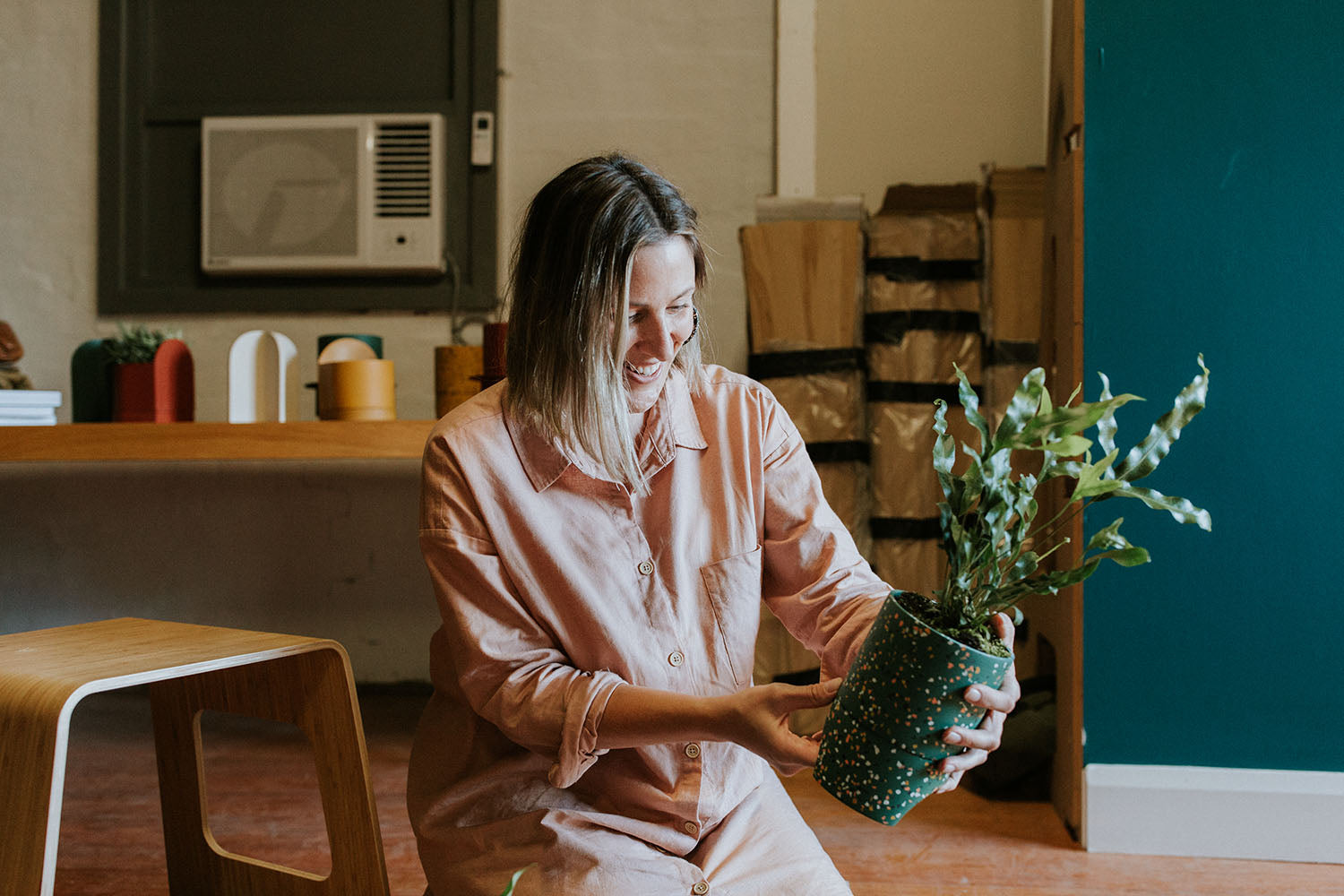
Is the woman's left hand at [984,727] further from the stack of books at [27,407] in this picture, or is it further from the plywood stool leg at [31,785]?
the stack of books at [27,407]

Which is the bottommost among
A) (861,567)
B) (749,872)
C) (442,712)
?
(749,872)

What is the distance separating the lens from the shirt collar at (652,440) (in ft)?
3.39

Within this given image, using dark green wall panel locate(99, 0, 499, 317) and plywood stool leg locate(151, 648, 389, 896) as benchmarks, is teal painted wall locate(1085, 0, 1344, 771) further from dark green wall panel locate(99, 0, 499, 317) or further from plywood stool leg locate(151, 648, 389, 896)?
dark green wall panel locate(99, 0, 499, 317)

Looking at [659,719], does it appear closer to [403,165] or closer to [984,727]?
[984,727]

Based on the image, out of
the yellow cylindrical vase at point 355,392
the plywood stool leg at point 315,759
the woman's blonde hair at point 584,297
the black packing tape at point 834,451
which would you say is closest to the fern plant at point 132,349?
the yellow cylindrical vase at point 355,392

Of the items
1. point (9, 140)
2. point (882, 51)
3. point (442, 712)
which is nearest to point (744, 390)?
point (442, 712)

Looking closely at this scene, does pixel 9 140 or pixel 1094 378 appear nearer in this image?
pixel 1094 378

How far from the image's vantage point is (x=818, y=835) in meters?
1.87

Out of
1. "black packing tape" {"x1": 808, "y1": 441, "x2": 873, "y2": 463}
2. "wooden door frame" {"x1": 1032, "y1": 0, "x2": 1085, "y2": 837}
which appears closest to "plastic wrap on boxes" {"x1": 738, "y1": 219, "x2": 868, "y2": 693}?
"black packing tape" {"x1": 808, "y1": 441, "x2": 873, "y2": 463}

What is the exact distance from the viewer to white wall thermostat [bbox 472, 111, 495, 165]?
278cm

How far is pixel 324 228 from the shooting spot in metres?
2.80

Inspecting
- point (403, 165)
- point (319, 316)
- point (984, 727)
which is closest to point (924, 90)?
point (403, 165)

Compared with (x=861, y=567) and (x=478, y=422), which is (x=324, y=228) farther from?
(x=861, y=567)

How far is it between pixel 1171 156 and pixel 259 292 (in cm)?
230
